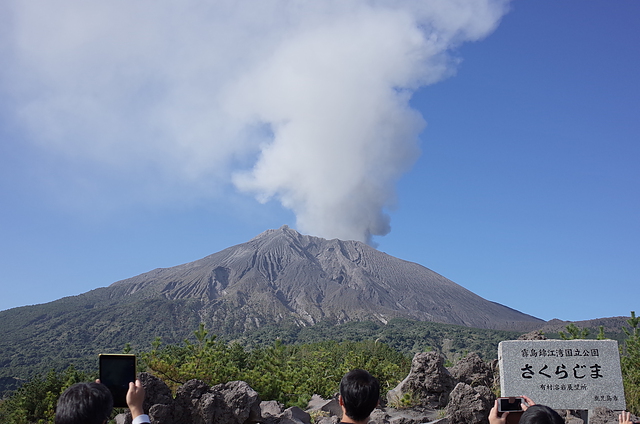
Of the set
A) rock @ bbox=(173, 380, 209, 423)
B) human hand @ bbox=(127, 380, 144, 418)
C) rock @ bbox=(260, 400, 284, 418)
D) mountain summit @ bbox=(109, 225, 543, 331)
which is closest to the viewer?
human hand @ bbox=(127, 380, 144, 418)

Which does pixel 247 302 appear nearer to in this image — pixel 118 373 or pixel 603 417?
pixel 603 417

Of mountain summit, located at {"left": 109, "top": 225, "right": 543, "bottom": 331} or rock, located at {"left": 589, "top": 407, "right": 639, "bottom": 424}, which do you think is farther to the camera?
mountain summit, located at {"left": 109, "top": 225, "right": 543, "bottom": 331}

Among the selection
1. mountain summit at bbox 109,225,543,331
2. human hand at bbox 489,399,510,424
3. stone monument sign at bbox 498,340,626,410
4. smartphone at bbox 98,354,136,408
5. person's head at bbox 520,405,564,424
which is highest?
mountain summit at bbox 109,225,543,331

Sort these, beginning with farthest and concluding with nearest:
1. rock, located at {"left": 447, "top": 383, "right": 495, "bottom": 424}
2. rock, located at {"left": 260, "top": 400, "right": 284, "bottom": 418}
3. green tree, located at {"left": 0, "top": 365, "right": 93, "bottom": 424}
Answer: green tree, located at {"left": 0, "top": 365, "right": 93, "bottom": 424} → rock, located at {"left": 260, "top": 400, "right": 284, "bottom": 418} → rock, located at {"left": 447, "top": 383, "right": 495, "bottom": 424}

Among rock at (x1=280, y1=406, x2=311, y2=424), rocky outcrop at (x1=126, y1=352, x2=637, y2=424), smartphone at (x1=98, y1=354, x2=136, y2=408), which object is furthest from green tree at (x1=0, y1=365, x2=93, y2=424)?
smartphone at (x1=98, y1=354, x2=136, y2=408)

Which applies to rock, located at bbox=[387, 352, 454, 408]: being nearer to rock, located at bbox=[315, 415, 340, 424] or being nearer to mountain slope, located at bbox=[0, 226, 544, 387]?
rock, located at bbox=[315, 415, 340, 424]

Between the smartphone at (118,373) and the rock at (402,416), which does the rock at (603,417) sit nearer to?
the rock at (402,416)
